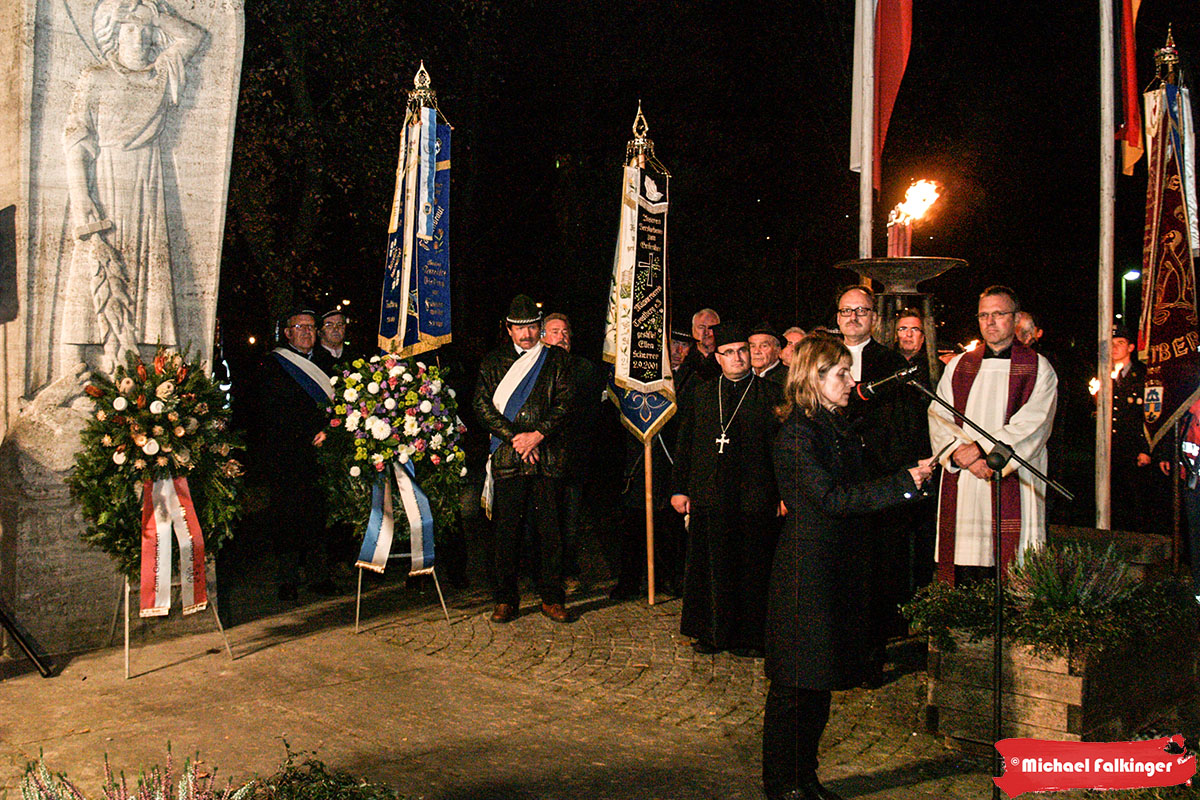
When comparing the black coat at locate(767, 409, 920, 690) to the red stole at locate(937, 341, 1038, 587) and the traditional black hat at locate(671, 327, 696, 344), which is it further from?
the traditional black hat at locate(671, 327, 696, 344)

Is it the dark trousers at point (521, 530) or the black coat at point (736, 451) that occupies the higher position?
the black coat at point (736, 451)

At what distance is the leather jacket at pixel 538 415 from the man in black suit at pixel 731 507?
115cm

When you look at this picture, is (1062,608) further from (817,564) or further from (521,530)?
(521,530)

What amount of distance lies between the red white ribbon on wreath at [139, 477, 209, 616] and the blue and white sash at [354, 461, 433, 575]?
3.77 feet

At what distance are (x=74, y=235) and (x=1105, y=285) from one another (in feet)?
→ 22.2

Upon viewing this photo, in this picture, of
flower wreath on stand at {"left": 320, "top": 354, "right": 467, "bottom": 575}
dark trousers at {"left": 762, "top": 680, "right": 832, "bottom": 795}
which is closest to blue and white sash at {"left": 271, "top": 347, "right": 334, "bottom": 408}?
flower wreath on stand at {"left": 320, "top": 354, "right": 467, "bottom": 575}

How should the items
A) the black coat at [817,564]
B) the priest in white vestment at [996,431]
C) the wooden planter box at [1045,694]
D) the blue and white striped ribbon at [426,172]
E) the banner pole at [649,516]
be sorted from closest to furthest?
the black coat at [817,564], the wooden planter box at [1045,694], the priest in white vestment at [996,431], the banner pole at [649,516], the blue and white striped ribbon at [426,172]

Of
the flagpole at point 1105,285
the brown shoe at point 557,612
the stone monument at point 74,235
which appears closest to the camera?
the stone monument at point 74,235

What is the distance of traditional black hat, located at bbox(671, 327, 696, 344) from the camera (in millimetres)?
9047

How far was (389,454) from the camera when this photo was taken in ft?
24.5

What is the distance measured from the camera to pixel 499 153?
2209 centimetres

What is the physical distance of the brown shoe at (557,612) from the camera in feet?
24.8

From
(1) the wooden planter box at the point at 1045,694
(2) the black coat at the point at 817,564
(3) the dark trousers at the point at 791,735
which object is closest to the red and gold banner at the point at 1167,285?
(1) the wooden planter box at the point at 1045,694

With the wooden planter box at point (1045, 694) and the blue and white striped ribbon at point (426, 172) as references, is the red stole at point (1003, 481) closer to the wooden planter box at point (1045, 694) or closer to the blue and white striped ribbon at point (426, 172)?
the wooden planter box at point (1045, 694)
